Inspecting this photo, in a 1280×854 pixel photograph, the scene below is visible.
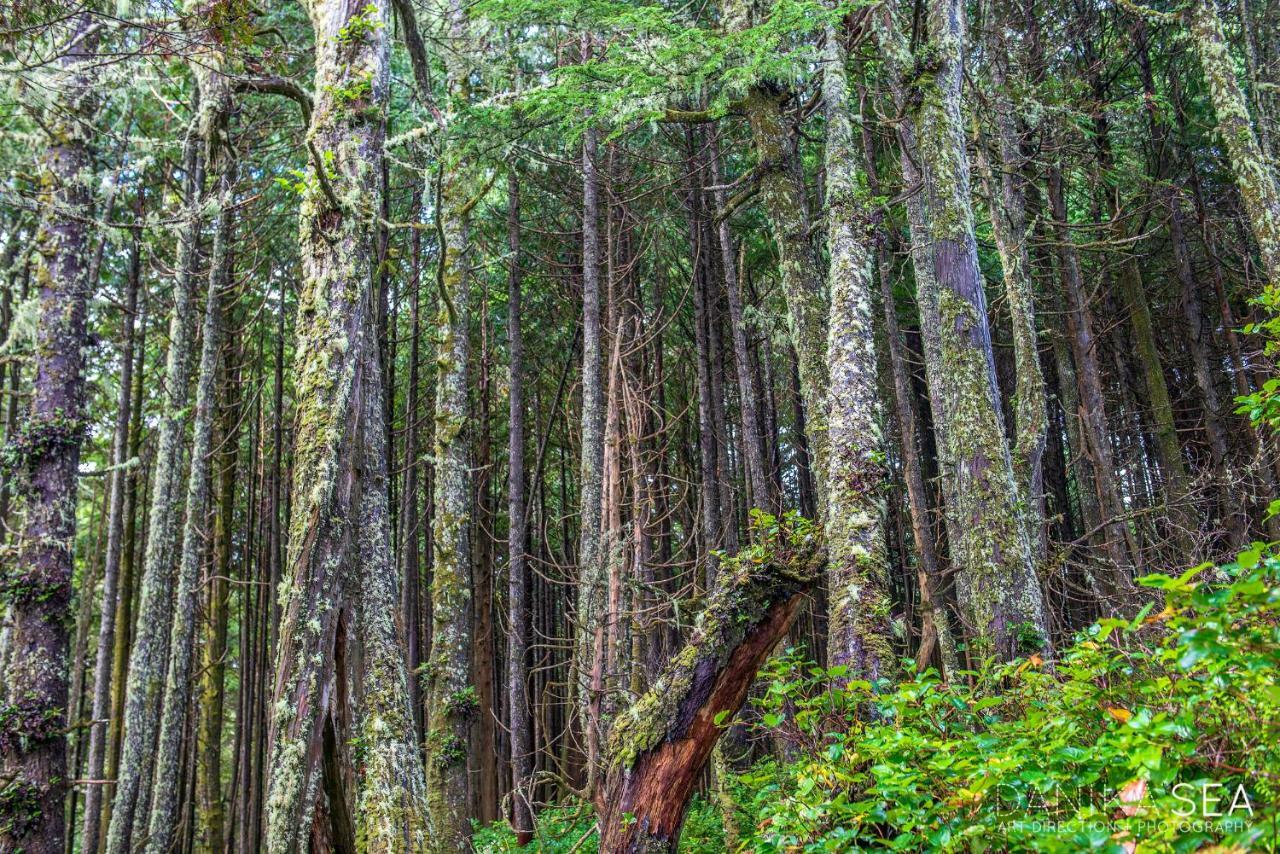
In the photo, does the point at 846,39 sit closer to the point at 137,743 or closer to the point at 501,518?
the point at 137,743

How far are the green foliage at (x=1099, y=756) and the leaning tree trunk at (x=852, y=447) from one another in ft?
3.21

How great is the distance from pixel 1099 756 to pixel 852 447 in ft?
9.22

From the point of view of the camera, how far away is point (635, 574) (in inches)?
289

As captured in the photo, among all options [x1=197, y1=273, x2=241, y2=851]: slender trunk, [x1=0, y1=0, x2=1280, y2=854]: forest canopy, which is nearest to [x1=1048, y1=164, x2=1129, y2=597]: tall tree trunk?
[x1=0, y1=0, x2=1280, y2=854]: forest canopy

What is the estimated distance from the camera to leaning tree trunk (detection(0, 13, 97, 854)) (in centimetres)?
690

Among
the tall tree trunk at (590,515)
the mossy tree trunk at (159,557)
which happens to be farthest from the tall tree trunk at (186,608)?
the tall tree trunk at (590,515)

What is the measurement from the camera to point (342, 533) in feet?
13.7

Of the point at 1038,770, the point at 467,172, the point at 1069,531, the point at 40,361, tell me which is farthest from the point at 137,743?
the point at 1069,531

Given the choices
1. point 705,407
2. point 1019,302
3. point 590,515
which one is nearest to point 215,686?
point 590,515

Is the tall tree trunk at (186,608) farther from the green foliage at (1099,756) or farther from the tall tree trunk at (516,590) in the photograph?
the green foliage at (1099,756)

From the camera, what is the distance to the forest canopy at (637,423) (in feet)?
10.8

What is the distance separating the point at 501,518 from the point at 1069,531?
55.4ft

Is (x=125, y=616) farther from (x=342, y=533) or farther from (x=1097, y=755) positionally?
(x=1097, y=755)

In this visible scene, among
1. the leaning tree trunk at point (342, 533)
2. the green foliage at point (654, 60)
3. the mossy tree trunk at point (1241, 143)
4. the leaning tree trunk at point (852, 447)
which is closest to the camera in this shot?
the leaning tree trunk at point (342, 533)
